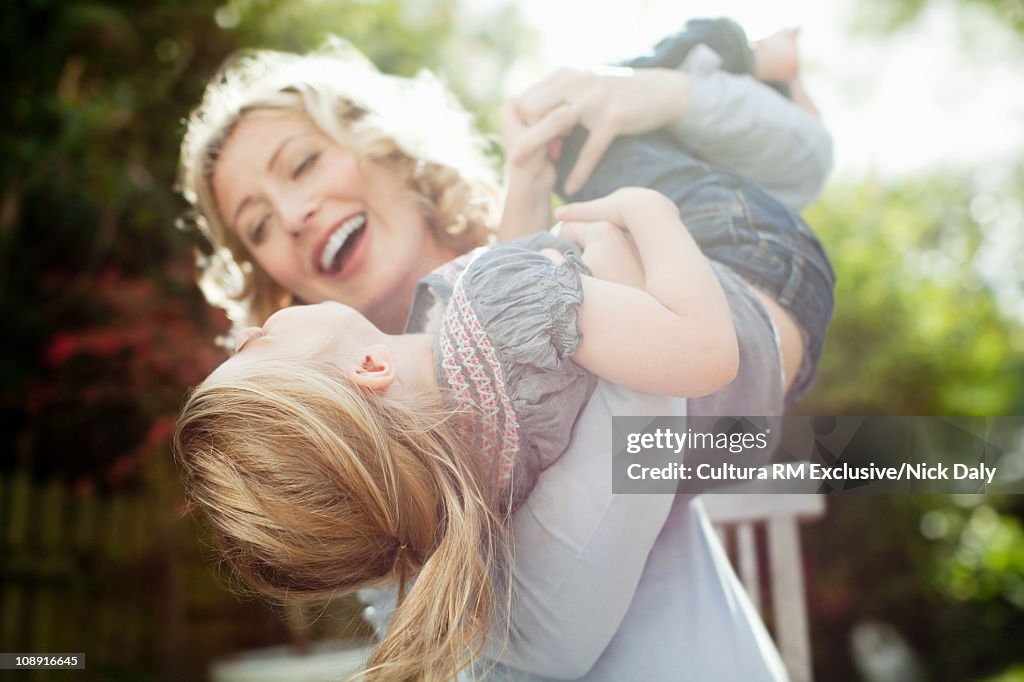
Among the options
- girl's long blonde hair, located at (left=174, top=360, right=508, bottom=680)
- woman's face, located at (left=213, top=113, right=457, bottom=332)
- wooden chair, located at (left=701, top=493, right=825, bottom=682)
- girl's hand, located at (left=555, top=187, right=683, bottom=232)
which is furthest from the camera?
wooden chair, located at (left=701, top=493, right=825, bottom=682)

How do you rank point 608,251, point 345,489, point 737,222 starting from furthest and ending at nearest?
1. point 737,222
2. point 608,251
3. point 345,489

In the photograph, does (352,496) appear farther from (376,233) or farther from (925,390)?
(925,390)

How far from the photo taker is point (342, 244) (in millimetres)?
906

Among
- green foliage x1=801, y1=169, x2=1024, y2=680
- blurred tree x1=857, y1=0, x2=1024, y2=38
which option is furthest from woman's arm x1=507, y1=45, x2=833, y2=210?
blurred tree x1=857, y1=0, x2=1024, y2=38

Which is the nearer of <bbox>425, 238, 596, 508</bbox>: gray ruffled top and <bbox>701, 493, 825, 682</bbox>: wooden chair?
<bbox>425, 238, 596, 508</bbox>: gray ruffled top

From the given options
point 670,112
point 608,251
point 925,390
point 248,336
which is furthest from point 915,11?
point 248,336

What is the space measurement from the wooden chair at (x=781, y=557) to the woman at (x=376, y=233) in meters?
0.16

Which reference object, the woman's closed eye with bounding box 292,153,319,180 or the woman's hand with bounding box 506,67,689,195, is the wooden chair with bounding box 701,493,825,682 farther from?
the woman's closed eye with bounding box 292,153,319,180

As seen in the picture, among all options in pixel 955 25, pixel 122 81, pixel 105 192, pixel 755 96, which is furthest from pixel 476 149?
pixel 955 25

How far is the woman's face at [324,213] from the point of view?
0.90 m

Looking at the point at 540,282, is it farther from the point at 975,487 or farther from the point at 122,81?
the point at 122,81

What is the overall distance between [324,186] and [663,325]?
0.44m

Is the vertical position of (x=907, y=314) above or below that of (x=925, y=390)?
above

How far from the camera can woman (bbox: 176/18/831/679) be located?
78 centimetres
